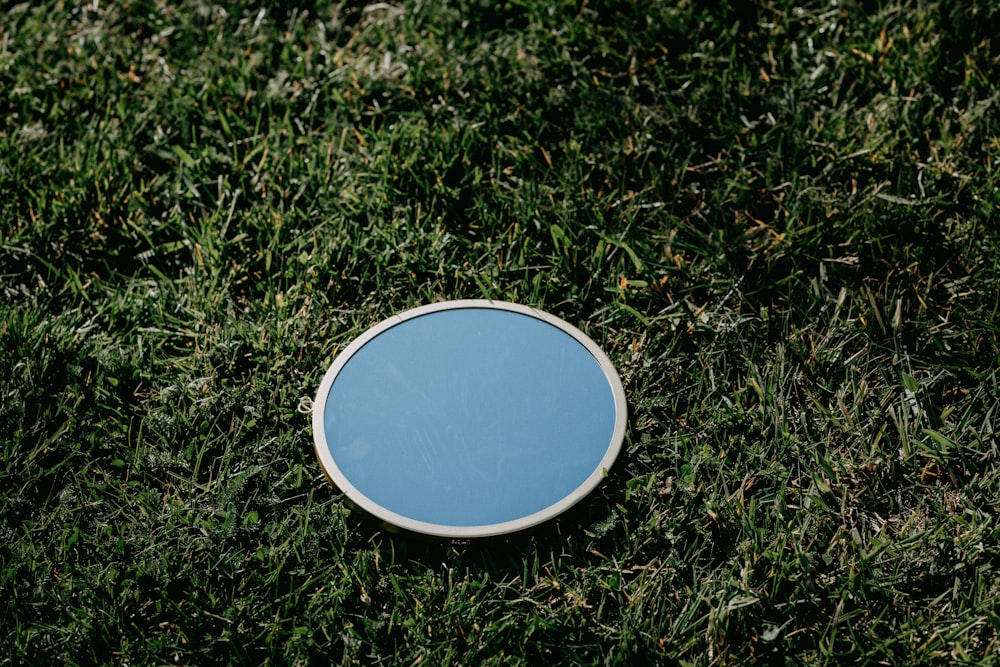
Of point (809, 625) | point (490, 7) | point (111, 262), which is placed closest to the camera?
point (809, 625)

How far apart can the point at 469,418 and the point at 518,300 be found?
56 cm

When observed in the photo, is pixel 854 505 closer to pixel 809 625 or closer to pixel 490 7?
pixel 809 625

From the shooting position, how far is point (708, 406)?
272 cm

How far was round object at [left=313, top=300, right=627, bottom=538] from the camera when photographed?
7.98ft

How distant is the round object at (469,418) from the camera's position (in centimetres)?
243

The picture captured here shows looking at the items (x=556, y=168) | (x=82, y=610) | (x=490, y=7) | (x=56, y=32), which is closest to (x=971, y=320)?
(x=556, y=168)

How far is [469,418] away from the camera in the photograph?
8.43ft

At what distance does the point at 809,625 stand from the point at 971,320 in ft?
3.69

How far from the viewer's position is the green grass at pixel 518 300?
236 cm

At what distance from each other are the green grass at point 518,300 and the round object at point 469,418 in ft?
0.38

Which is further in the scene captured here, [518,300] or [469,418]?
[518,300]

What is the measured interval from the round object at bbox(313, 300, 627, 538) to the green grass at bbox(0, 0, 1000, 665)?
0.11m

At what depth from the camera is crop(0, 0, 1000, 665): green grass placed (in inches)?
93.0

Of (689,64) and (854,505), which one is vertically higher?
(689,64)
